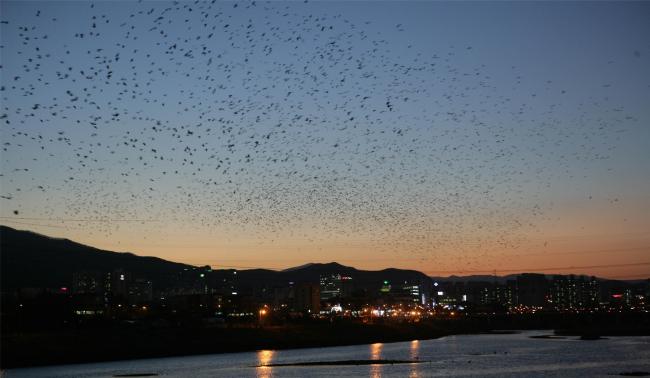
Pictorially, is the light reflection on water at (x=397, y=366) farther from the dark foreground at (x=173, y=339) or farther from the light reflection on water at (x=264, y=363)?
the dark foreground at (x=173, y=339)

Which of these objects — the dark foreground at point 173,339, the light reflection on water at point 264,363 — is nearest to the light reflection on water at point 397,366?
the light reflection on water at point 264,363

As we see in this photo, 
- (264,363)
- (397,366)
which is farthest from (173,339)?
(397,366)

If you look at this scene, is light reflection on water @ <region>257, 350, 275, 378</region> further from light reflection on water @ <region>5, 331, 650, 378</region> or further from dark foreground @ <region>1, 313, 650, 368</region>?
dark foreground @ <region>1, 313, 650, 368</region>

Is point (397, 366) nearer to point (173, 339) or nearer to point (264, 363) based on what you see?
point (264, 363)

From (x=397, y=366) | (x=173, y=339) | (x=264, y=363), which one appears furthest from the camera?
(x=173, y=339)

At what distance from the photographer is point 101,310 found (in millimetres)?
118938

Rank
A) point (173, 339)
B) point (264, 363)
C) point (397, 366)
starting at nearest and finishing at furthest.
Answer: point (397, 366), point (264, 363), point (173, 339)

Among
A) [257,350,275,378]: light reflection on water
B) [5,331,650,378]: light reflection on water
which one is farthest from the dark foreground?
[257,350,275,378]: light reflection on water

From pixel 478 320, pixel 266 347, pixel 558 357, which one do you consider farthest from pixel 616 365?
pixel 478 320

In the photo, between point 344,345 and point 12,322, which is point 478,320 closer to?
point 344,345

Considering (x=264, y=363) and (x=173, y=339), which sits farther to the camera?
(x=173, y=339)

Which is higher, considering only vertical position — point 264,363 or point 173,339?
point 173,339

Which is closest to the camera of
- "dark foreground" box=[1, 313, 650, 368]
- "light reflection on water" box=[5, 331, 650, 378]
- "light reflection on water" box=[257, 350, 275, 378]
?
"light reflection on water" box=[5, 331, 650, 378]

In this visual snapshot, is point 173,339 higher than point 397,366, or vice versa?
point 173,339
